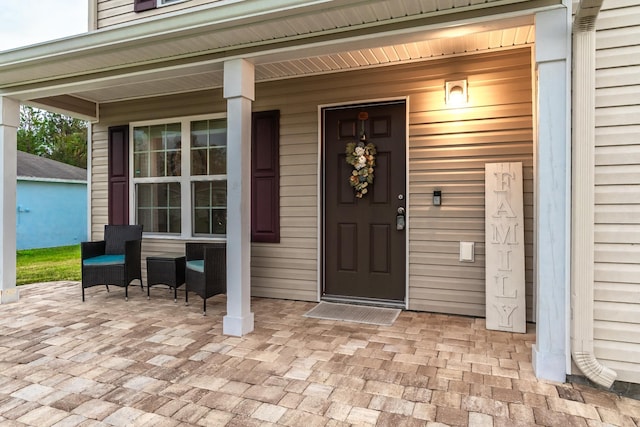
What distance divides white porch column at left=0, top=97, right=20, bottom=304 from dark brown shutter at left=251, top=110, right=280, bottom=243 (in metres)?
2.65

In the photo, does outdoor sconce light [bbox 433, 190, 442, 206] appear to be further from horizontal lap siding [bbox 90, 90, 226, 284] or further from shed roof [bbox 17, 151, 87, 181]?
shed roof [bbox 17, 151, 87, 181]

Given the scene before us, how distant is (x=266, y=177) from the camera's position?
4.42 meters

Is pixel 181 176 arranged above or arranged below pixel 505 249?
above

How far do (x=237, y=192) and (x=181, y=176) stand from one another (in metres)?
2.06

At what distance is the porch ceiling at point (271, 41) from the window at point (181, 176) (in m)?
0.72

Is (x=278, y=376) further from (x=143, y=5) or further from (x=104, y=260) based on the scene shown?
(x=143, y=5)

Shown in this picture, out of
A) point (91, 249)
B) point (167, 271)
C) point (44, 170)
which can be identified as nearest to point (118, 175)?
point (91, 249)

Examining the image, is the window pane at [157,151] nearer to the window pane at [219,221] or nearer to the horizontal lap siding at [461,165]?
the window pane at [219,221]

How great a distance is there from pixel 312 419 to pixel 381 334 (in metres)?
1.39

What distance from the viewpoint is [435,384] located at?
229 cm

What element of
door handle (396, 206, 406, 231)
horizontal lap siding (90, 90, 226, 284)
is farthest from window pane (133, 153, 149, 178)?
door handle (396, 206, 406, 231)

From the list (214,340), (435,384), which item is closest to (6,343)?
(214,340)

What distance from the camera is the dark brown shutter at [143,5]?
444 cm

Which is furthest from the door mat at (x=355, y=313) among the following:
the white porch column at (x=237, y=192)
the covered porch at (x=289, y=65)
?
the white porch column at (x=237, y=192)
